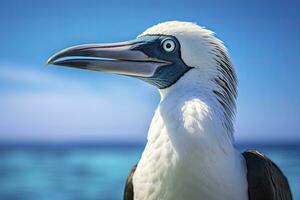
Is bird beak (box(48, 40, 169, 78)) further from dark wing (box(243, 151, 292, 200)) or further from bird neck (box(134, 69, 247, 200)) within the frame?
dark wing (box(243, 151, 292, 200))

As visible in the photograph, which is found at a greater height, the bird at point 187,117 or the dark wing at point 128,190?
the bird at point 187,117

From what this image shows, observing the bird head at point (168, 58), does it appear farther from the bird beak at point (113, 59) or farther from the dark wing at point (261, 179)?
the dark wing at point (261, 179)

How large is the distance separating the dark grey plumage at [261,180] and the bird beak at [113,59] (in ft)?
2.22

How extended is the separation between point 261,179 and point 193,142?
46cm

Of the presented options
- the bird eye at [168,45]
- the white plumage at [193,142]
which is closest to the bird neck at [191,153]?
the white plumage at [193,142]

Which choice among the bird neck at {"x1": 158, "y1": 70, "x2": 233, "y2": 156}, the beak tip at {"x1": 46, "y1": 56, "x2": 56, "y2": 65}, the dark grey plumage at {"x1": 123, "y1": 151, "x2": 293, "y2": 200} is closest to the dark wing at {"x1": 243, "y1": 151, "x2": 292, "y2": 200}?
the dark grey plumage at {"x1": 123, "y1": 151, "x2": 293, "y2": 200}

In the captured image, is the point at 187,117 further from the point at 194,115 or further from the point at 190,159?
the point at 190,159

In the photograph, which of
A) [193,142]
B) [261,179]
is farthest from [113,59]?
[261,179]

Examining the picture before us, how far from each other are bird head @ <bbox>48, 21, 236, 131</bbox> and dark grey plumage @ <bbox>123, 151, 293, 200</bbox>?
0.29 m

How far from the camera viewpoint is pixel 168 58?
99.3 inches

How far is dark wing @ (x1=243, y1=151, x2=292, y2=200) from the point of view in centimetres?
235

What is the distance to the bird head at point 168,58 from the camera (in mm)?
2424

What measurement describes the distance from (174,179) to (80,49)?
86 cm

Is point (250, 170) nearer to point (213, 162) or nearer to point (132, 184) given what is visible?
point (213, 162)
